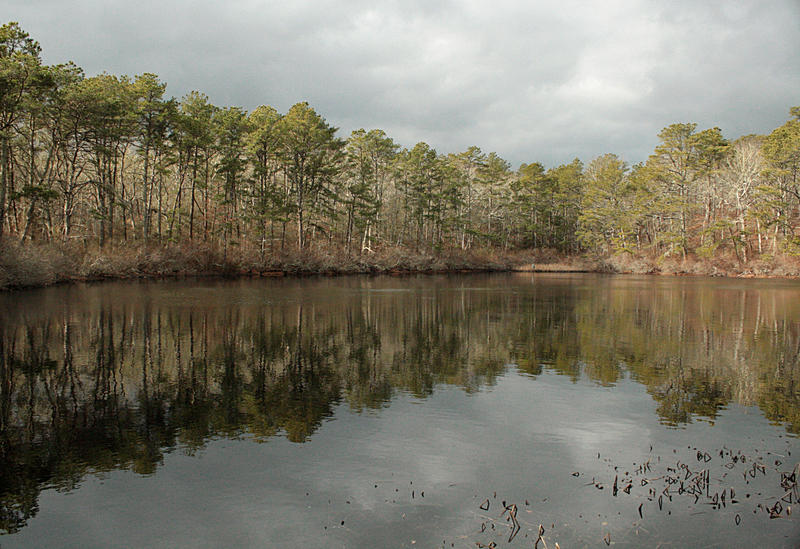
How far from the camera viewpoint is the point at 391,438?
7500 millimetres

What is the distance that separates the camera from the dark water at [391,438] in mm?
5117

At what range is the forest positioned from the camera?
3416cm

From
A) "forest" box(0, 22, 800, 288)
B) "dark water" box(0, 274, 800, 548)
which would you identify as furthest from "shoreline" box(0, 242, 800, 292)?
"dark water" box(0, 274, 800, 548)

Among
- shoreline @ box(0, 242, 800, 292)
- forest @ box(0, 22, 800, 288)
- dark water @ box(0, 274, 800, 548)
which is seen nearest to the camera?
dark water @ box(0, 274, 800, 548)

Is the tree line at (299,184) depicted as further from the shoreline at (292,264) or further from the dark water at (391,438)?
the dark water at (391,438)

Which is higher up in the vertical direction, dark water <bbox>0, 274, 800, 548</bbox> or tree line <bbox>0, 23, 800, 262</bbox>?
tree line <bbox>0, 23, 800, 262</bbox>

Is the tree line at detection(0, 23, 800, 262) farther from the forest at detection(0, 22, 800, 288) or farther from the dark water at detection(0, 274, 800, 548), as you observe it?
the dark water at detection(0, 274, 800, 548)

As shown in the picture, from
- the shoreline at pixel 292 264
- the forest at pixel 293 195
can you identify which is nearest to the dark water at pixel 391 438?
the shoreline at pixel 292 264

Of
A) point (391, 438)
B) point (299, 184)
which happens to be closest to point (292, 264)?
point (299, 184)

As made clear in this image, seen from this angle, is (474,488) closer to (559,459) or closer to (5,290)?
(559,459)

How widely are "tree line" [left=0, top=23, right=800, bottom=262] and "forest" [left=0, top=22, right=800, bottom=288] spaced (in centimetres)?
22

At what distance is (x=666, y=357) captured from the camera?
534 inches

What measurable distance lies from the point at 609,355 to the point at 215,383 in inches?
380

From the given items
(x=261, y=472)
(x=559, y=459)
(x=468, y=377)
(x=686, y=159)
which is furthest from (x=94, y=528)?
(x=686, y=159)
